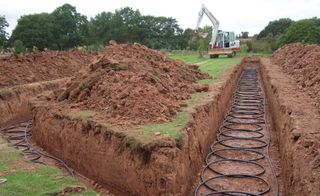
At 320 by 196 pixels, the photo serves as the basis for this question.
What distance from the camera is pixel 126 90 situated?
8.05 m

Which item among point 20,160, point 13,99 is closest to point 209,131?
point 20,160

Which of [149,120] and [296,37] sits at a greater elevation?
[296,37]

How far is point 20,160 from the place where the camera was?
23.3 feet

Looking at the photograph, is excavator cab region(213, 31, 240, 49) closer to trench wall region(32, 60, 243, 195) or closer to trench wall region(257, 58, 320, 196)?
trench wall region(32, 60, 243, 195)

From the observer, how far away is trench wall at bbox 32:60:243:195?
5582 millimetres

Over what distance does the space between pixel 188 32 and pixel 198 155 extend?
66304 mm

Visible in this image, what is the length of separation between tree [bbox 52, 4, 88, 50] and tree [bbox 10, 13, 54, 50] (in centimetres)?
114

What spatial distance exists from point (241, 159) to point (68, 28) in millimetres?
49218

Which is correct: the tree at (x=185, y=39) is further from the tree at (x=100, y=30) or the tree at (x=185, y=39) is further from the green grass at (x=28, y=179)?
the green grass at (x=28, y=179)

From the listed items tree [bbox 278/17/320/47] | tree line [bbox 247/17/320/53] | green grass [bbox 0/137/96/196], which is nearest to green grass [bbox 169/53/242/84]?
green grass [bbox 0/137/96/196]

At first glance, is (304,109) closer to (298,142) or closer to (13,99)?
(298,142)

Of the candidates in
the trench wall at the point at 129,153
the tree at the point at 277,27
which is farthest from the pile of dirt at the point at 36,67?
the tree at the point at 277,27

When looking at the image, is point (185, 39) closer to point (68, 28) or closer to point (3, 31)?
point (68, 28)

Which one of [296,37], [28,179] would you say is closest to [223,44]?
[296,37]
